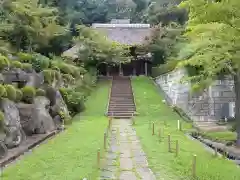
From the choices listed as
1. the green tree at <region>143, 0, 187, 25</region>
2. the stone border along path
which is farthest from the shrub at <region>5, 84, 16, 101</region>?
the green tree at <region>143, 0, 187, 25</region>

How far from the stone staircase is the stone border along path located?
10.2 metres

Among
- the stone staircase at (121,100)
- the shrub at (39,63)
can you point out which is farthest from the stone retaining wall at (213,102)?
the shrub at (39,63)

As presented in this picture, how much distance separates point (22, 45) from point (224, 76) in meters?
14.6

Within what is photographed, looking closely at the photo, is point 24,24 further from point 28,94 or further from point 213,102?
point 213,102

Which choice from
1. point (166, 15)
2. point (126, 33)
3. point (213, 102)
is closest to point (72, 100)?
point (213, 102)

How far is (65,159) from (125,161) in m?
1.75

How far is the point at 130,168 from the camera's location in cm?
959

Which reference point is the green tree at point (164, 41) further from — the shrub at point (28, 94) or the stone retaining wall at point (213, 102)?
the shrub at point (28, 94)

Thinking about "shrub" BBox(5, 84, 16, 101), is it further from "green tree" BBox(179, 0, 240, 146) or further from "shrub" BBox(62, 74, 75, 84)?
"shrub" BBox(62, 74, 75, 84)

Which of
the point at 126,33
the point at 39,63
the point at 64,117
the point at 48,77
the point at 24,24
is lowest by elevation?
the point at 64,117

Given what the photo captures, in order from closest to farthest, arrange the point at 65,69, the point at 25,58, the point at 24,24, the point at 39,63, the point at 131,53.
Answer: the point at 25,58, the point at 39,63, the point at 24,24, the point at 65,69, the point at 131,53

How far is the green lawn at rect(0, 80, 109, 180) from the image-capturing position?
8586 millimetres

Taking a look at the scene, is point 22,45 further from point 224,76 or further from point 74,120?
point 224,76

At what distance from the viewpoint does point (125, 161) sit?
34.5ft
